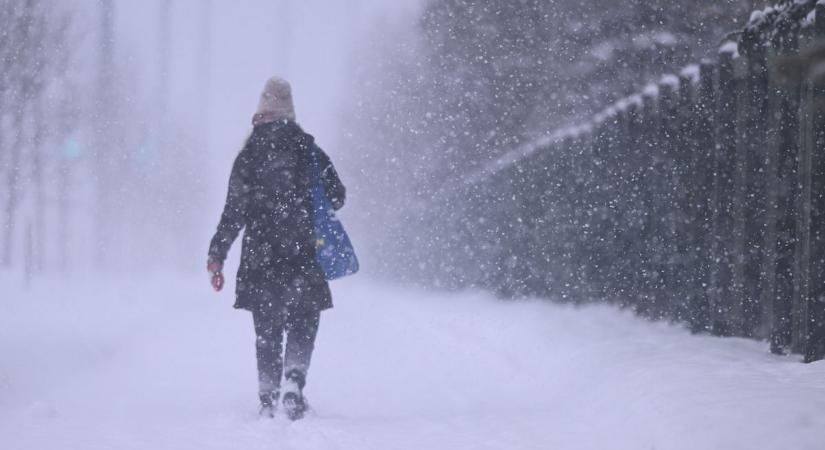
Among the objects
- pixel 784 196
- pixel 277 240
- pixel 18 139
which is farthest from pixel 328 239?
pixel 18 139

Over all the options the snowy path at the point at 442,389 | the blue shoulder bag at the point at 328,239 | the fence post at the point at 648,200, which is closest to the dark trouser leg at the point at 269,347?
the snowy path at the point at 442,389

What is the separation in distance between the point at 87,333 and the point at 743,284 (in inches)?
301

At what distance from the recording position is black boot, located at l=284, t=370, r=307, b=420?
4.46 metres

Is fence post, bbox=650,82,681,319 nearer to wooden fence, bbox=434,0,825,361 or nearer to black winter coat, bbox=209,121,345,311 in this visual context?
wooden fence, bbox=434,0,825,361

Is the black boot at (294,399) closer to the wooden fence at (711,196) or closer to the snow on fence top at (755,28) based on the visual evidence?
the wooden fence at (711,196)

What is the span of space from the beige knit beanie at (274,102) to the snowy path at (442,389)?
1.62 meters

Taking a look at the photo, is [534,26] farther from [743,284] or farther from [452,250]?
[743,284]

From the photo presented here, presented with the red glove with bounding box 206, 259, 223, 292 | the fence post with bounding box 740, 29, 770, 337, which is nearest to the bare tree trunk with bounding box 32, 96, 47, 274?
the red glove with bounding box 206, 259, 223, 292

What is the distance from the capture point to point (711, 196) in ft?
18.0

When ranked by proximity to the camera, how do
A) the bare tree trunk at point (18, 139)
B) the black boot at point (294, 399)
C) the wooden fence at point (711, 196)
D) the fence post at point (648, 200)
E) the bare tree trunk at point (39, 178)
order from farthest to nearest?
the bare tree trunk at point (39, 178), the bare tree trunk at point (18, 139), the fence post at point (648, 200), the black boot at point (294, 399), the wooden fence at point (711, 196)

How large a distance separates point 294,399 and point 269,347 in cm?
33

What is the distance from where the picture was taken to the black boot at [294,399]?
14.6ft

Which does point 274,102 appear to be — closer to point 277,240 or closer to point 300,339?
point 277,240

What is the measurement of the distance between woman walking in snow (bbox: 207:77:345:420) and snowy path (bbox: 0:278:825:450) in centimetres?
36
